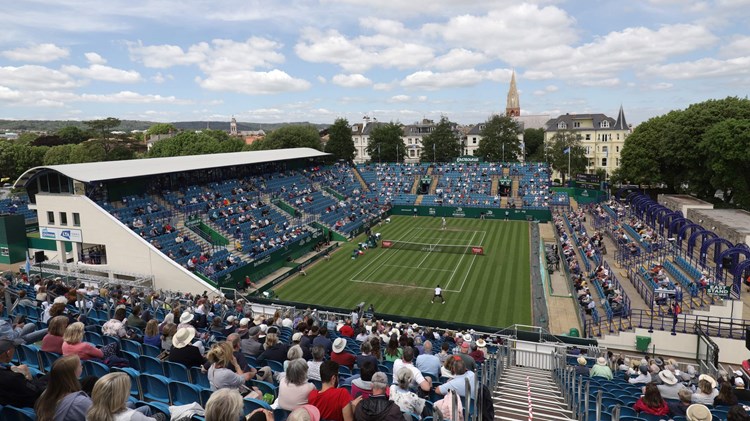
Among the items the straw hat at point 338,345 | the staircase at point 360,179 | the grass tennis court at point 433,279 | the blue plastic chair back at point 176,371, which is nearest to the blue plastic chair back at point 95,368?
the blue plastic chair back at point 176,371

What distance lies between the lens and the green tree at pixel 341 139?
85688 millimetres

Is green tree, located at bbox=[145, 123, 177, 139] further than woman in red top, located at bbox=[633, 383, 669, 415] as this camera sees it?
Yes

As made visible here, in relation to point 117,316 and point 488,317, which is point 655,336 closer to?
point 488,317

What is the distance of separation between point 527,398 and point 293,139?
269ft

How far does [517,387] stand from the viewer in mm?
12461

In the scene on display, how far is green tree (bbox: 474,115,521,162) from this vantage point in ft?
283

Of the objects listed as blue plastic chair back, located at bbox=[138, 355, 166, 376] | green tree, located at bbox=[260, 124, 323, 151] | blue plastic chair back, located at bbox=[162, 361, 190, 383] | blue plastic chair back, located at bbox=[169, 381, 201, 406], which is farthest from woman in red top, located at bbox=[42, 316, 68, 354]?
green tree, located at bbox=[260, 124, 323, 151]

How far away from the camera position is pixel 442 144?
9031 cm

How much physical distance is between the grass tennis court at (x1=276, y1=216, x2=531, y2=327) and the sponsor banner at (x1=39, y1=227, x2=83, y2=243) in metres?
13.5

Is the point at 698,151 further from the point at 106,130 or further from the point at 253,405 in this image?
the point at 106,130

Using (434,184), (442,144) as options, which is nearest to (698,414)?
(434,184)

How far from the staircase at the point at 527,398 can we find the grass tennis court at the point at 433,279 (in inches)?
411

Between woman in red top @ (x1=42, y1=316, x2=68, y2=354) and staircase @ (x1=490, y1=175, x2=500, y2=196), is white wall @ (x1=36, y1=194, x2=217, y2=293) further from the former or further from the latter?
staircase @ (x1=490, y1=175, x2=500, y2=196)

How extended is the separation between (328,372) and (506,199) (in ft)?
187
